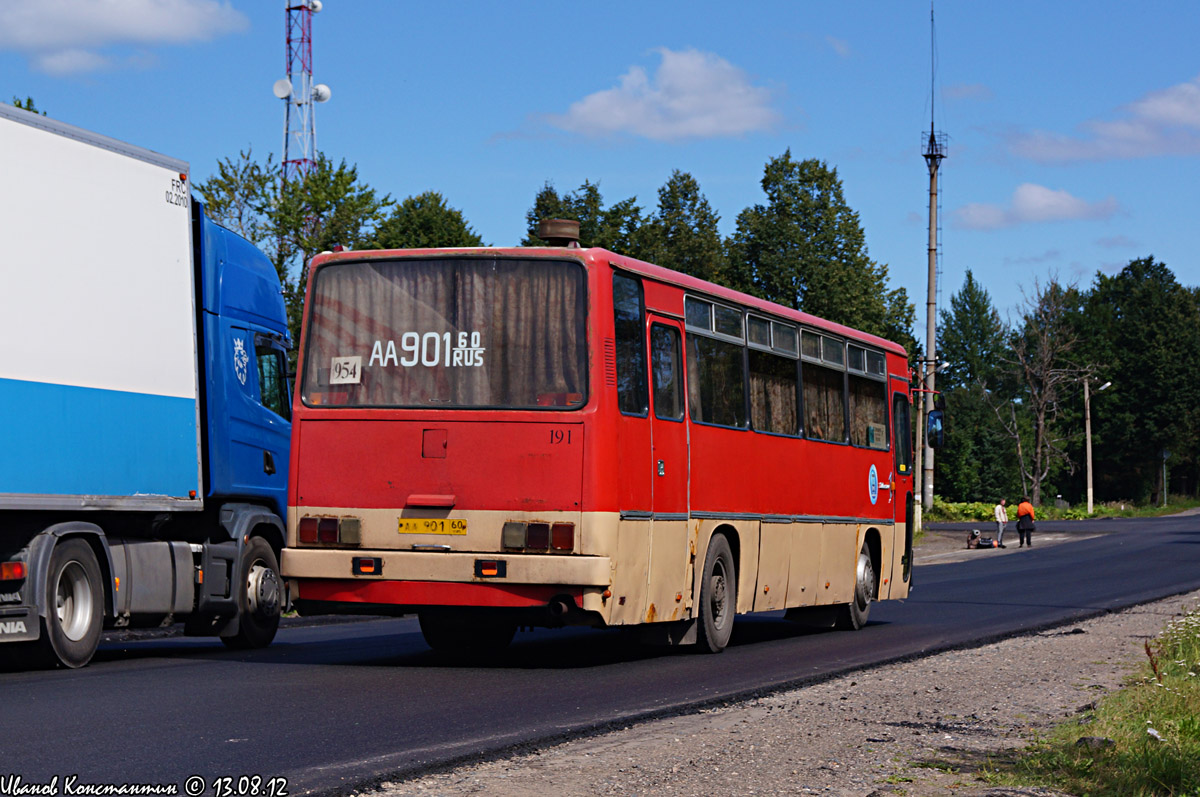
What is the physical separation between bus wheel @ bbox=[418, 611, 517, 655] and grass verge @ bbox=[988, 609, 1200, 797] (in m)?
Answer: 5.62

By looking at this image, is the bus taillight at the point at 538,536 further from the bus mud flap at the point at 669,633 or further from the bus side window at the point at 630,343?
the bus mud flap at the point at 669,633

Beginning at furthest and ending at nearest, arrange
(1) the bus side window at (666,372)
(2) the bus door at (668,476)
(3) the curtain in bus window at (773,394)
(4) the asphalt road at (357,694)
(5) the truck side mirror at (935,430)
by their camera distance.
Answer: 1. (5) the truck side mirror at (935,430)
2. (3) the curtain in bus window at (773,394)
3. (1) the bus side window at (666,372)
4. (2) the bus door at (668,476)
5. (4) the asphalt road at (357,694)

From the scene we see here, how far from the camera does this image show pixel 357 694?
10.8m

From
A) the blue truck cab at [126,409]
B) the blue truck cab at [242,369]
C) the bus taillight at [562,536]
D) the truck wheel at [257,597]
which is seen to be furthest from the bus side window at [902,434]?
the bus taillight at [562,536]

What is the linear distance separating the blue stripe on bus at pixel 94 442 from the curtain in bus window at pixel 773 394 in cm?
531

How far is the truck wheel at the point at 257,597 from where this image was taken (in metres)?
15.1

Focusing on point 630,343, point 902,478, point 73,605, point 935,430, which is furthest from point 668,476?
point 902,478

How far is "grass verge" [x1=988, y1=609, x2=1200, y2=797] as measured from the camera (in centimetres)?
732

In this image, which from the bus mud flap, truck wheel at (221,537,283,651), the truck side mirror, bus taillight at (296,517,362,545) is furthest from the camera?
the truck side mirror

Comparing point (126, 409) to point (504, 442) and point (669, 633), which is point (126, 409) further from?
point (669, 633)

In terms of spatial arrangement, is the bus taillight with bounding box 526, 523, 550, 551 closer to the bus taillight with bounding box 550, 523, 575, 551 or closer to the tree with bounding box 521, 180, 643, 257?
the bus taillight with bounding box 550, 523, 575, 551

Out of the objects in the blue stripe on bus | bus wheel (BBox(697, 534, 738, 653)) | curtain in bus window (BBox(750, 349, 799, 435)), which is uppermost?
curtain in bus window (BBox(750, 349, 799, 435))

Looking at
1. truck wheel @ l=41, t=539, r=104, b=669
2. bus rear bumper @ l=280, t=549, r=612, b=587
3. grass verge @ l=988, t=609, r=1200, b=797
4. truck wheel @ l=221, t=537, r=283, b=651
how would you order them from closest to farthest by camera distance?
grass verge @ l=988, t=609, r=1200, b=797 < bus rear bumper @ l=280, t=549, r=612, b=587 < truck wheel @ l=41, t=539, r=104, b=669 < truck wheel @ l=221, t=537, r=283, b=651

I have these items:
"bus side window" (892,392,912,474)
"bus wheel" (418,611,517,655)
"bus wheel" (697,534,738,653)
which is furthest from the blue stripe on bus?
"bus side window" (892,392,912,474)
